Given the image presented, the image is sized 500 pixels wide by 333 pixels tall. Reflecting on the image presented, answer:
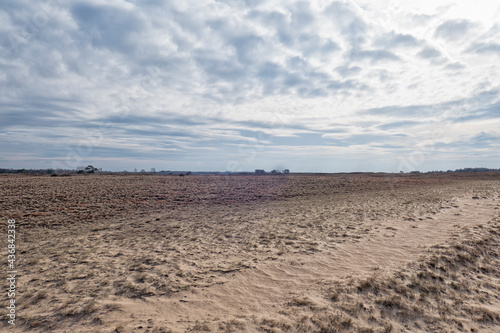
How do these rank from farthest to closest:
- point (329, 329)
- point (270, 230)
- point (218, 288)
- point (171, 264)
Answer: point (270, 230) → point (171, 264) → point (218, 288) → point (329, 329)

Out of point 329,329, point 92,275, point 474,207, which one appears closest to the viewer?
point 329,329

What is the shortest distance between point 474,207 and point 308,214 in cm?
1194

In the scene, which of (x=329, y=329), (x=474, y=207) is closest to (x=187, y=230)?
(x=329, y=329)

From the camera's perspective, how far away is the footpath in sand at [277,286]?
5.09 m

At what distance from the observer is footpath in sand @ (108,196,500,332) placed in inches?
200

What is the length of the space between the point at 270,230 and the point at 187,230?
157 inches

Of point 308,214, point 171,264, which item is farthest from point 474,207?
point 171,264

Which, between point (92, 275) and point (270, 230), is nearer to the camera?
point (92, 275)

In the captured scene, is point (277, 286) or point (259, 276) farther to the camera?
point (259, 276)

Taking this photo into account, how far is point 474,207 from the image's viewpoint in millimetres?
17078

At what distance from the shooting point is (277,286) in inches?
253

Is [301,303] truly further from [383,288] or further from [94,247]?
[94,247]

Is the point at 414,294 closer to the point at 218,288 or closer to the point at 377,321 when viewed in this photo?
the point at 377,321

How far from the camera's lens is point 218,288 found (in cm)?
629
